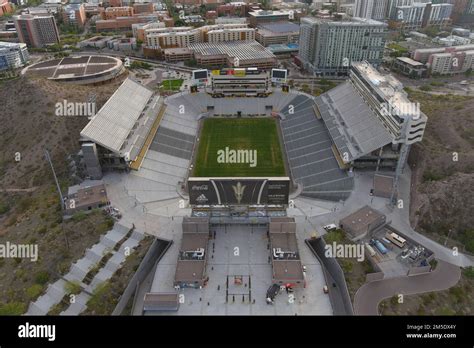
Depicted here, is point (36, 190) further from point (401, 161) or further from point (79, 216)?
point (401, 161)

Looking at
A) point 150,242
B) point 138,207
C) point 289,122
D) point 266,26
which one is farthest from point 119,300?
point 266,26

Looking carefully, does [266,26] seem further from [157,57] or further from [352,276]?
[352,276]

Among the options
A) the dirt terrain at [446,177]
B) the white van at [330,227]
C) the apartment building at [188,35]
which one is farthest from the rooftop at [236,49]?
the white van at [330,227]

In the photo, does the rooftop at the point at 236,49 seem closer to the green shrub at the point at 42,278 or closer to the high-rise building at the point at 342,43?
the high-rise building at the point at 342,43

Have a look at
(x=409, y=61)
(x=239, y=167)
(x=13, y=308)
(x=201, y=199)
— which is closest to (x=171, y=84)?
(x=239, y=167)

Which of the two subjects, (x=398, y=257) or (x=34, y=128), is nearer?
(x=398, y=257)

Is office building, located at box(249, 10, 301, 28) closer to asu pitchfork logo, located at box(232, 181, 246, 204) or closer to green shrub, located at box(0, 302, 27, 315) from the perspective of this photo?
asu pitchfork logo, located at box(232, 181, 246, 204)
